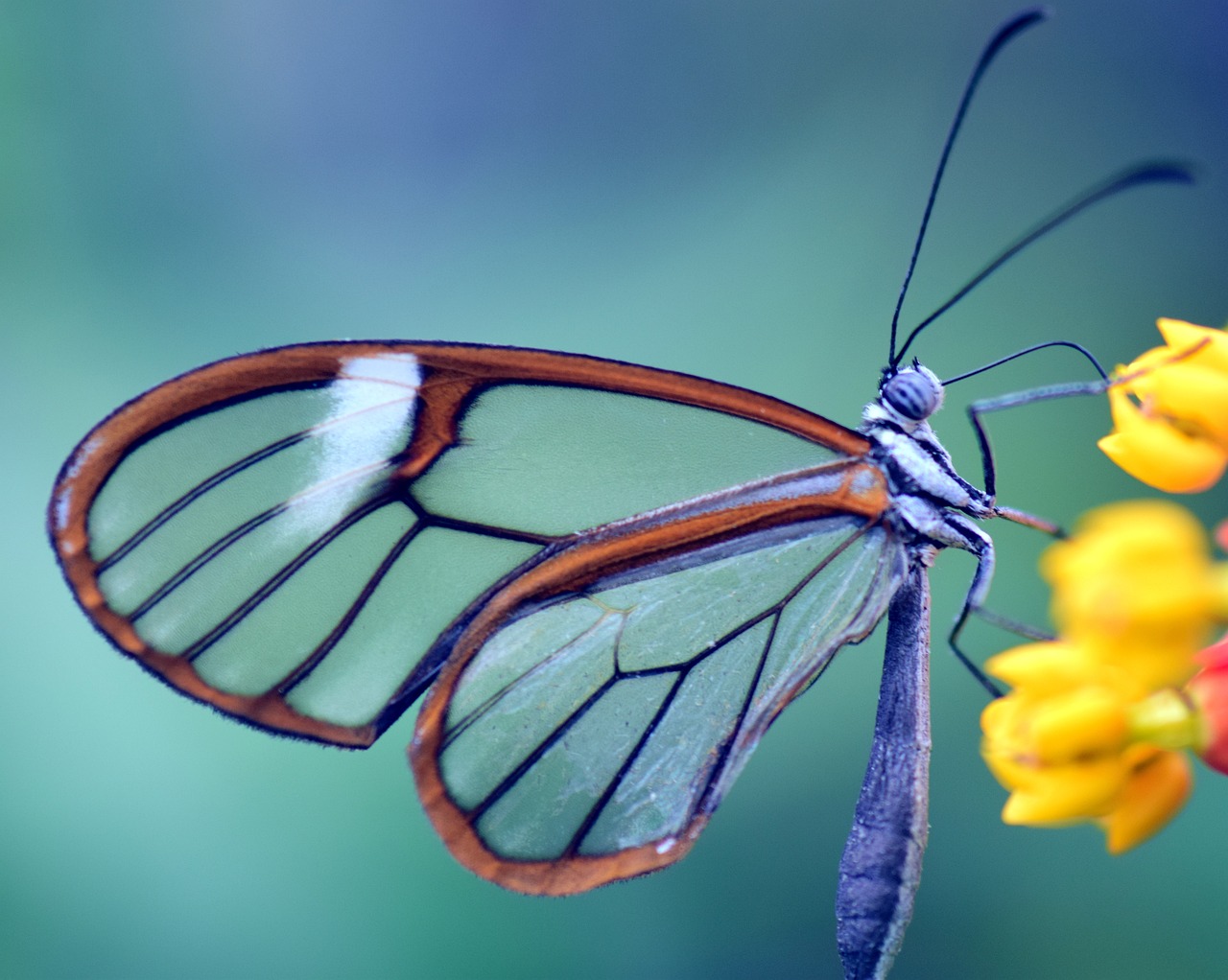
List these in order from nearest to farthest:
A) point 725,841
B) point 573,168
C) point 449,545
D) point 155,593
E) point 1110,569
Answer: point 1110,569 → point 155,593 → point 449,545 → point 725,841 → point 573,168

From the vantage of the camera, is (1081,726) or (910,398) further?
Answer: (910,398)

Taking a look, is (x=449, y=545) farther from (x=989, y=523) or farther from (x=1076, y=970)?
(x=1076, y=970)

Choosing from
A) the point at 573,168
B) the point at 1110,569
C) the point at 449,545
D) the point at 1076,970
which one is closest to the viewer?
the point at 1110,569

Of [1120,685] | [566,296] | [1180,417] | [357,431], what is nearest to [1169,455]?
[1180,417]

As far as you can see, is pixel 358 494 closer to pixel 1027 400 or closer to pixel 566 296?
pixel 1027 400

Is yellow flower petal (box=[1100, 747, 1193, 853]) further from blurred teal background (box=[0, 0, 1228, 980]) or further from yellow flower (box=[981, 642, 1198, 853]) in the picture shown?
blurred teal background (box=[0, 0, 1228, 980])

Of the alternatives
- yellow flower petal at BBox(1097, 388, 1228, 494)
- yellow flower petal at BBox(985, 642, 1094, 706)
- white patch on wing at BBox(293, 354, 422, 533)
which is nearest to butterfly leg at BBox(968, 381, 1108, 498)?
yellow flower petal at BBox(1097, 388, 1228, 494)

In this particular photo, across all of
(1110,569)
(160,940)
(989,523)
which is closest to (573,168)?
(989,523)

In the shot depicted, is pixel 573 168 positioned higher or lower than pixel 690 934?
higher
